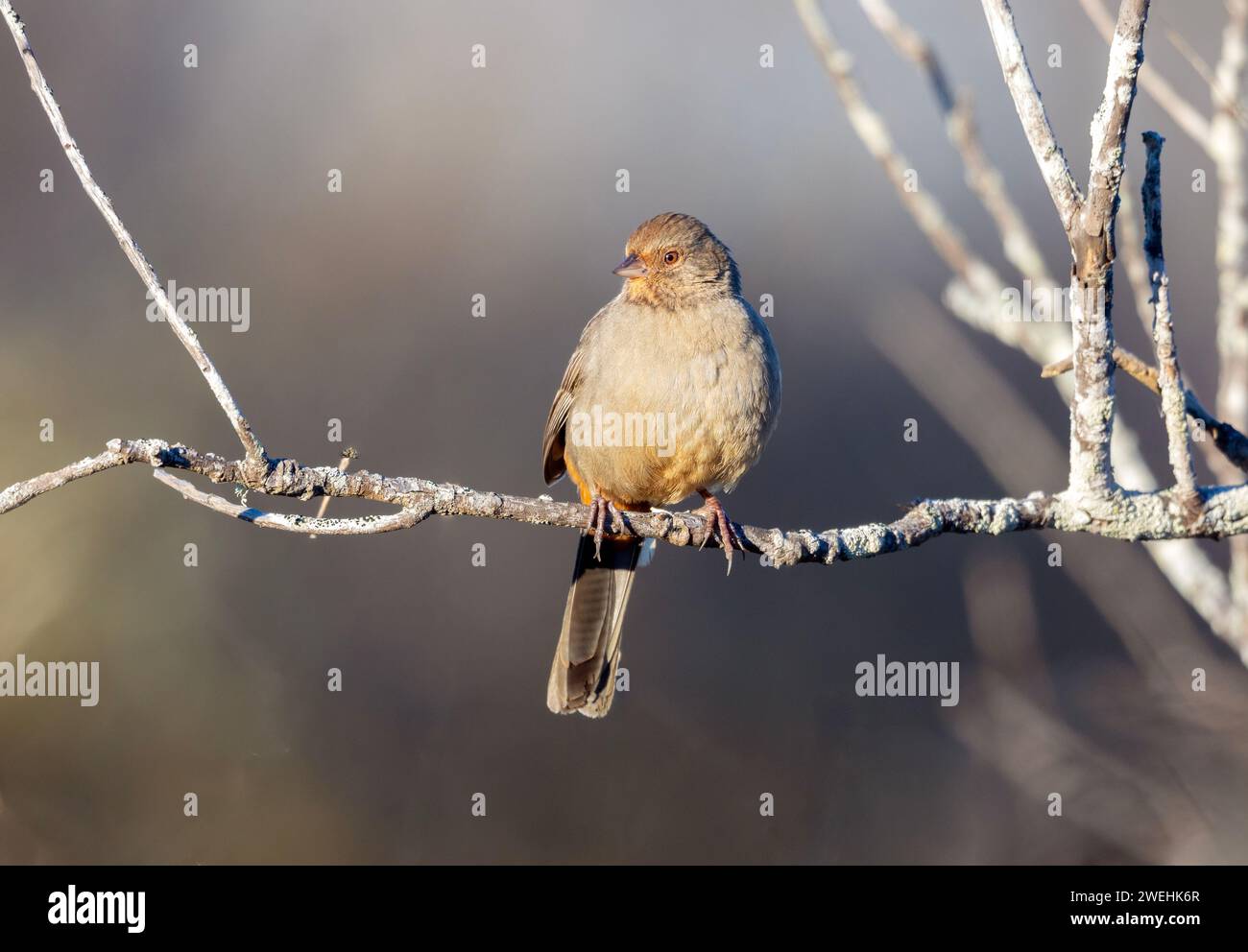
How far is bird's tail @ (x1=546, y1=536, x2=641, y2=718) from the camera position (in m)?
5.24

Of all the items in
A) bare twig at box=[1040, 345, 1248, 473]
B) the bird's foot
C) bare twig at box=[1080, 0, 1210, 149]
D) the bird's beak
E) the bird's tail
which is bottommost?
the bird's tail

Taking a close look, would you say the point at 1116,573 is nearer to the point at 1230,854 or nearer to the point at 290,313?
the point at 1230,854

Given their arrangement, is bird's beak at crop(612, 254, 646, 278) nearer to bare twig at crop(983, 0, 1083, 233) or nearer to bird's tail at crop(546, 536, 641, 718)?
bird's tail at crop(546, 536, 641, 718)

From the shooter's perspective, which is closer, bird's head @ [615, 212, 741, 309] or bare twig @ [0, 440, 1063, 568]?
bare twig @ [0, 440, 1063, 568]

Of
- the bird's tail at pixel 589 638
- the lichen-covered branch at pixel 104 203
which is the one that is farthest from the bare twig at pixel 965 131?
the bird's tail at pixel 589 638

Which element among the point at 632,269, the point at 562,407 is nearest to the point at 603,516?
the point at 562,407

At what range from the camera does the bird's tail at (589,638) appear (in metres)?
5.24

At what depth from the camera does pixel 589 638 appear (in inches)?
207

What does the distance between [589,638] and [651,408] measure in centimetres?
116

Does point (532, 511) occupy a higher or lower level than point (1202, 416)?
lower

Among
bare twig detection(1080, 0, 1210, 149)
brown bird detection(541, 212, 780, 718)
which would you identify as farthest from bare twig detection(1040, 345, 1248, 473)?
brown bird detection(541, 212, 780, 718)

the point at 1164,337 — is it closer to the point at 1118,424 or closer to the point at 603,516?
the point at 1118,424

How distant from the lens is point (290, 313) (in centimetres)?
926

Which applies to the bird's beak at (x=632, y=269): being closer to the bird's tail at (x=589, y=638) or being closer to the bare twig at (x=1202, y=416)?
the bird's tail at (x=589, y=638)
